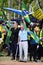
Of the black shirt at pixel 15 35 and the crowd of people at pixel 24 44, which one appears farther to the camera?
the black shirt at pixel 15 35

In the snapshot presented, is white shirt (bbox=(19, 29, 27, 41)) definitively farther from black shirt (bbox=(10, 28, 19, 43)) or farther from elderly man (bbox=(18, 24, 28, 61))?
black shirt (bbox=(10, 28, 19, 43))

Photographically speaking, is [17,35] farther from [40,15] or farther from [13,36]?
[40,15]

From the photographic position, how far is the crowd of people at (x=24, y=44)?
17392mm

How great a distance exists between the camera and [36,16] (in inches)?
733

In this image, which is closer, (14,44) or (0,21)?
(14,44)

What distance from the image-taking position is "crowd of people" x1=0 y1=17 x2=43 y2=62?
57.1ft

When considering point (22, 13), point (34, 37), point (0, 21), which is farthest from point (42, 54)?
point (0, 21)

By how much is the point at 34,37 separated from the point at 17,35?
35.6 inches

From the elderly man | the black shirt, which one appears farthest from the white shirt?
the black shirt

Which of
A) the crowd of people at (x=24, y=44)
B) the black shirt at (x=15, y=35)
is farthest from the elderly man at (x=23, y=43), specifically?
the black shirt at (x=15, y=35)

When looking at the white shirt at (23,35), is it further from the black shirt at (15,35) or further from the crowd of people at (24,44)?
the black shirt at (15,35)

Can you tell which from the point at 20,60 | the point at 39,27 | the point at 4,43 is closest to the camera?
the point at 20,60

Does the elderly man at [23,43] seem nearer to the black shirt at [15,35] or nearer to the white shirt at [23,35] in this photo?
the white shirt at [23,35]

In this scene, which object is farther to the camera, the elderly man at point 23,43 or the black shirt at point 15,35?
the black shirt at point 15,35
